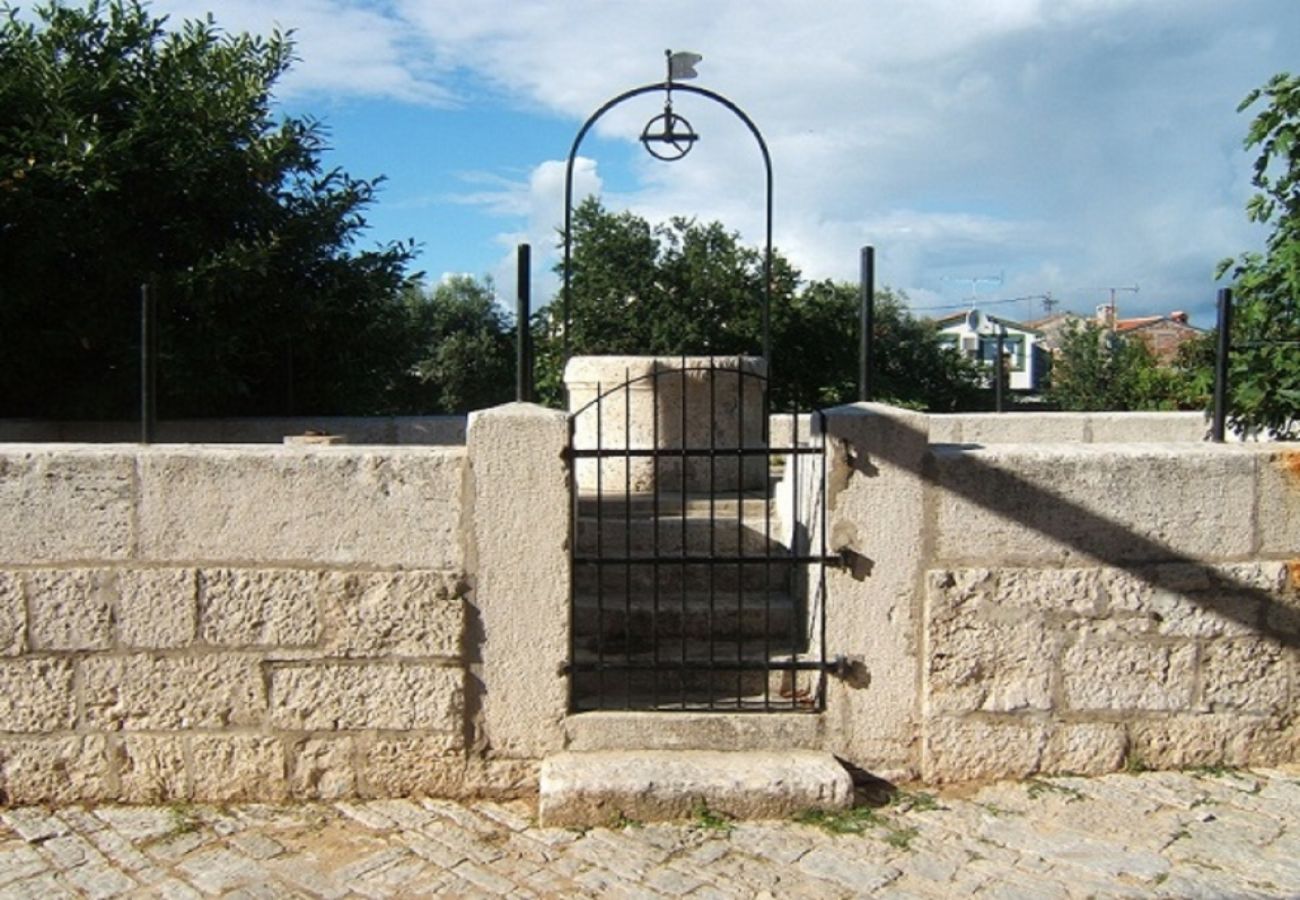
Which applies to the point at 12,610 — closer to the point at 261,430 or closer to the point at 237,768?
the point at 237,768

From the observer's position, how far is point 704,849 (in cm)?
307

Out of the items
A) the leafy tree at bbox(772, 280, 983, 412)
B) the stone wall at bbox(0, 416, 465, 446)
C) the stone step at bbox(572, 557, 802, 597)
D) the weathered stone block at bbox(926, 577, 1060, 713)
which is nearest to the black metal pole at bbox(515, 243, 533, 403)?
the stone step at bbox(572, 557, 802, 597)

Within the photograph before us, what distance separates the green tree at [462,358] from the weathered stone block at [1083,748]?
586 inches

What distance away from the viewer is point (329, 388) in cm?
768

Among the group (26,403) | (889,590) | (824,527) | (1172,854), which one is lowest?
(1172,854)

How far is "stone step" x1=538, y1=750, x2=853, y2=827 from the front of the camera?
322 cm

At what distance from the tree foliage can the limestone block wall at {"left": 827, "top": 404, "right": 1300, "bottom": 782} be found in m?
8.42

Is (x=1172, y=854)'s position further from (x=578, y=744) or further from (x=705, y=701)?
(x=578, y=744)

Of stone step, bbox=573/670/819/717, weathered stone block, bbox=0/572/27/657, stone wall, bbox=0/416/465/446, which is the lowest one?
stone step, bbox=573/670/819/717

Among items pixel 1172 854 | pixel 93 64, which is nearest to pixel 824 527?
pixel 1172 854

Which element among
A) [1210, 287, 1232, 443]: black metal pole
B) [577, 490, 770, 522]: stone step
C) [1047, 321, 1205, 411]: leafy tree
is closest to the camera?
[1210, 287, 1232, 443]: black metal pole

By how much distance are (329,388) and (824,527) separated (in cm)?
519

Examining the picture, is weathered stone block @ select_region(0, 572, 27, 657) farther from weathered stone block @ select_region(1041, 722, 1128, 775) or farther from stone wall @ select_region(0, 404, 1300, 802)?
weathered stone block @ select_region(1041, 722, 1128, 775)

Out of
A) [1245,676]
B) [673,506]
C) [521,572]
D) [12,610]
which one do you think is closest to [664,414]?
[673,506]
